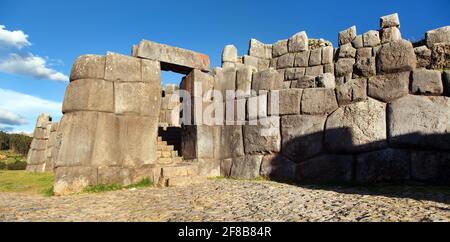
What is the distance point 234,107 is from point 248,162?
4.33 feet

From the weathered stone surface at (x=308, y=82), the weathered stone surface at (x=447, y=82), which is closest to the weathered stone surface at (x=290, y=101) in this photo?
the weathered stone surface at (x=308, y=82)

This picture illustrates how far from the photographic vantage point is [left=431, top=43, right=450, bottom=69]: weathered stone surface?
4.84 m

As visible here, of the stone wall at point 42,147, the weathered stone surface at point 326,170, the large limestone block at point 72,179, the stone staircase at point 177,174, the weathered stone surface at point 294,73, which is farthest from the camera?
the stone wall at point 42,147

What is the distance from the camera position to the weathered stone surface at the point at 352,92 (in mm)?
5457

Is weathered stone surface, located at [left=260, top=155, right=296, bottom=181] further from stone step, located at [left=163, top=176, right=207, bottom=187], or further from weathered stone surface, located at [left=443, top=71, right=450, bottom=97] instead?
weathered stone surface, located at [left=443, top=71, right=450, bottom=97]

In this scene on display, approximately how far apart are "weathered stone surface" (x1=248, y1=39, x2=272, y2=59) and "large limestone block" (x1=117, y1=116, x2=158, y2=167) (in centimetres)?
471

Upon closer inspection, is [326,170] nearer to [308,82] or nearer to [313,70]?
[308,82]

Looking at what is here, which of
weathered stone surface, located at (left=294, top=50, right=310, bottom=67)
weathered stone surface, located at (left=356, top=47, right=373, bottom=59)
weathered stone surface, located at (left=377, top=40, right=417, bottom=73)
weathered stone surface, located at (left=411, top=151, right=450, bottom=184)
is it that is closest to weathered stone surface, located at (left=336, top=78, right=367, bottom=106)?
weathered stone surface, located at (left=377, top=40, right=417, bottom=73)

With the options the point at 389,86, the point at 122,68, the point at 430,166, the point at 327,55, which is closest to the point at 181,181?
the point at 122,68

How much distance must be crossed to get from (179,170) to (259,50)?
535 cm

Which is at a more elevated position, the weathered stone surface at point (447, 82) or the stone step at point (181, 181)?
the weathered stone surface at point (447, 82)

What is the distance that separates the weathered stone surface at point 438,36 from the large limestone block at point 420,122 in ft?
6.60

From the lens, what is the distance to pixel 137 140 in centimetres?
665

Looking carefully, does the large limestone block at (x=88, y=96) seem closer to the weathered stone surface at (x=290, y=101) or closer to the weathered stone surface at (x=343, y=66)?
the weathered stone surface at (x=290, y=101)
